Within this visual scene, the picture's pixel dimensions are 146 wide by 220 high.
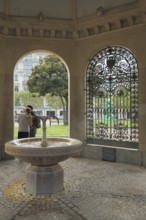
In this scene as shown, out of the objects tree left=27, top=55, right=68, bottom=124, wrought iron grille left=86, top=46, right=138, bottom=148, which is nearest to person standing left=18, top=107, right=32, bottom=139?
wrought iron grille left=86, top=46, right=138, bottom=148

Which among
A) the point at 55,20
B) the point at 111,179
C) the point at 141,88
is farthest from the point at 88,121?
the point at 55,20

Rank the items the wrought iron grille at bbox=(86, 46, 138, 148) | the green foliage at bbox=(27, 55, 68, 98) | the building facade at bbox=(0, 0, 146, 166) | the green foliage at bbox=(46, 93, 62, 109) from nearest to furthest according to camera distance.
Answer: the building facade at bbox=(0, 0, 146, 166) → the wrought iron grille at bbox=(86, 46, 138, 148) → the green foliage at bbox=(27, 55, 68, 98) → the green foliage at bbox=(46, 93, 62, 109)

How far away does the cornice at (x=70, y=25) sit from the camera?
752 cm

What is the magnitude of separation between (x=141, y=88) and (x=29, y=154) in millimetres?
4294

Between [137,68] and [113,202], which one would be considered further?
[137,68]

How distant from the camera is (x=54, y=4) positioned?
860 centimetres

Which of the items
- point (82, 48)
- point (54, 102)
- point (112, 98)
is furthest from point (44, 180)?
point (54, 102)

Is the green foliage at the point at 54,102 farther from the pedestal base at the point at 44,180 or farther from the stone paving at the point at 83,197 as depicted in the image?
the pedestal base at the point at 44,180

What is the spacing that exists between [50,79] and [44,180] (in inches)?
539

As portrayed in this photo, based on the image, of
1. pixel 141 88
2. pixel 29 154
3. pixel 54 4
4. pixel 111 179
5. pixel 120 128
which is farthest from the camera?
pixel 54 4

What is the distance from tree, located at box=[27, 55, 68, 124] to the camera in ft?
59.1

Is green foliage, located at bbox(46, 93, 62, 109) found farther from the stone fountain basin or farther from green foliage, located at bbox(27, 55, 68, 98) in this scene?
the stone fountain basin

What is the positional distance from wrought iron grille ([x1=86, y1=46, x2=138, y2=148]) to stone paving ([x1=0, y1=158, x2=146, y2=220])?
1433mm

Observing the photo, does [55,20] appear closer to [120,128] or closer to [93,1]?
[93,1]
